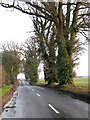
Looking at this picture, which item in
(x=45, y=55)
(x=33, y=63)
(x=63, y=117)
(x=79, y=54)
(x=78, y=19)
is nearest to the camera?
(x=63, y=117)

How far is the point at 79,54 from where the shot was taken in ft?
79.7

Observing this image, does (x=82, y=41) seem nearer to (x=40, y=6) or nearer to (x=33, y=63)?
(x=40, y=6)

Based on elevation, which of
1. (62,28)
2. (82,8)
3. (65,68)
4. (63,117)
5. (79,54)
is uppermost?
(82,8)

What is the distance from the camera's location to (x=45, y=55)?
30.4m

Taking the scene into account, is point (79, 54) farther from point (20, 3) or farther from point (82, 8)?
point (20, 3)

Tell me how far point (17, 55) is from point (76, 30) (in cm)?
3294

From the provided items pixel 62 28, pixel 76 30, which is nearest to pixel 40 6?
pixel 62 28

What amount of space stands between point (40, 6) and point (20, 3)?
273cm

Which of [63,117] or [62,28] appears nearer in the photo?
[63,117]

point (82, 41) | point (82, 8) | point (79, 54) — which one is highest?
point (82, 8)

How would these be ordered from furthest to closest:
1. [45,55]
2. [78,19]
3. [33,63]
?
[33,63] < [45,55] < [78,19]

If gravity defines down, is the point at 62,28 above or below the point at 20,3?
below

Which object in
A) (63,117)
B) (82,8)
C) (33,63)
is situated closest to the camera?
(63,117)

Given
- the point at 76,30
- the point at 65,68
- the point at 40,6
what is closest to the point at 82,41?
the point at 76,30
